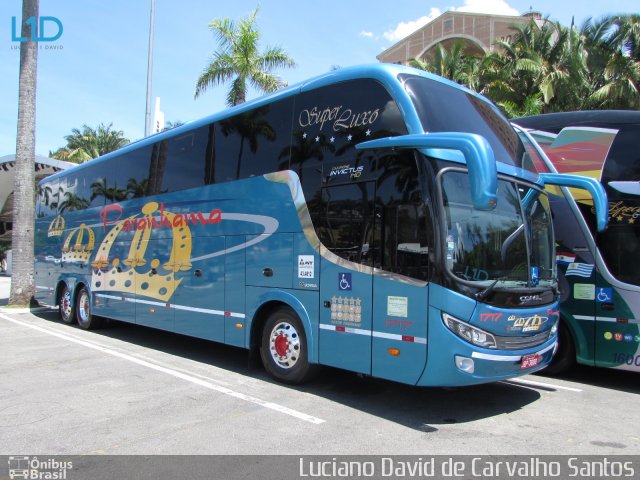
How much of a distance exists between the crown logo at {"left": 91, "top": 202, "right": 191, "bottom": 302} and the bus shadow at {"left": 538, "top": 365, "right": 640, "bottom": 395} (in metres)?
6.28

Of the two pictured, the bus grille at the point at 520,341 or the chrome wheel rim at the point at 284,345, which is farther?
the chrome wheel rim at the point at 284,345

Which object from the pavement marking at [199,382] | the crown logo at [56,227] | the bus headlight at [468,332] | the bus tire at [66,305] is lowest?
the pavement marking at [199,382]

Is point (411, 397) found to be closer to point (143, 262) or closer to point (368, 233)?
point (368, 233)

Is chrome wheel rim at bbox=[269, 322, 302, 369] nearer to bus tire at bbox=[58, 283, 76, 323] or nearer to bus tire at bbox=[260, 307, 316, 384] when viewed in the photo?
bus tire at bbox=[260, 307, 316, 384]

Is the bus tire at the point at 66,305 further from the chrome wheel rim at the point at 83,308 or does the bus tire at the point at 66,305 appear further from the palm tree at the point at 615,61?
the palm tree at the point at 615,61

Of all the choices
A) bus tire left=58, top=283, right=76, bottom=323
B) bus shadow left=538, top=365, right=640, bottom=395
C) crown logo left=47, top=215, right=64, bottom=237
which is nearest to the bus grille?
bus shadow left=538, top=365, right=640, bottom=395

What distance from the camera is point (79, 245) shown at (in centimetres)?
1295

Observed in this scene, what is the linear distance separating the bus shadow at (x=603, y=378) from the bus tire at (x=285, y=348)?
3.87 metres

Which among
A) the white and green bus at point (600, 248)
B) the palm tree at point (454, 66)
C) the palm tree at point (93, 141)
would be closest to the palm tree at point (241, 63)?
the palm tree at point (454, 66)

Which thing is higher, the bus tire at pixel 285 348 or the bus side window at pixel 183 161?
the bus side window at pixel 183 161

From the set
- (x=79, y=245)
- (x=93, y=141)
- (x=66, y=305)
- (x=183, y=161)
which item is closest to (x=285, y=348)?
(x=183, y=161)

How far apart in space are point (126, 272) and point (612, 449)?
357 inches

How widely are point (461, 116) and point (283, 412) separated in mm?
3947

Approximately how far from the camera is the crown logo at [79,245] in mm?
12422
